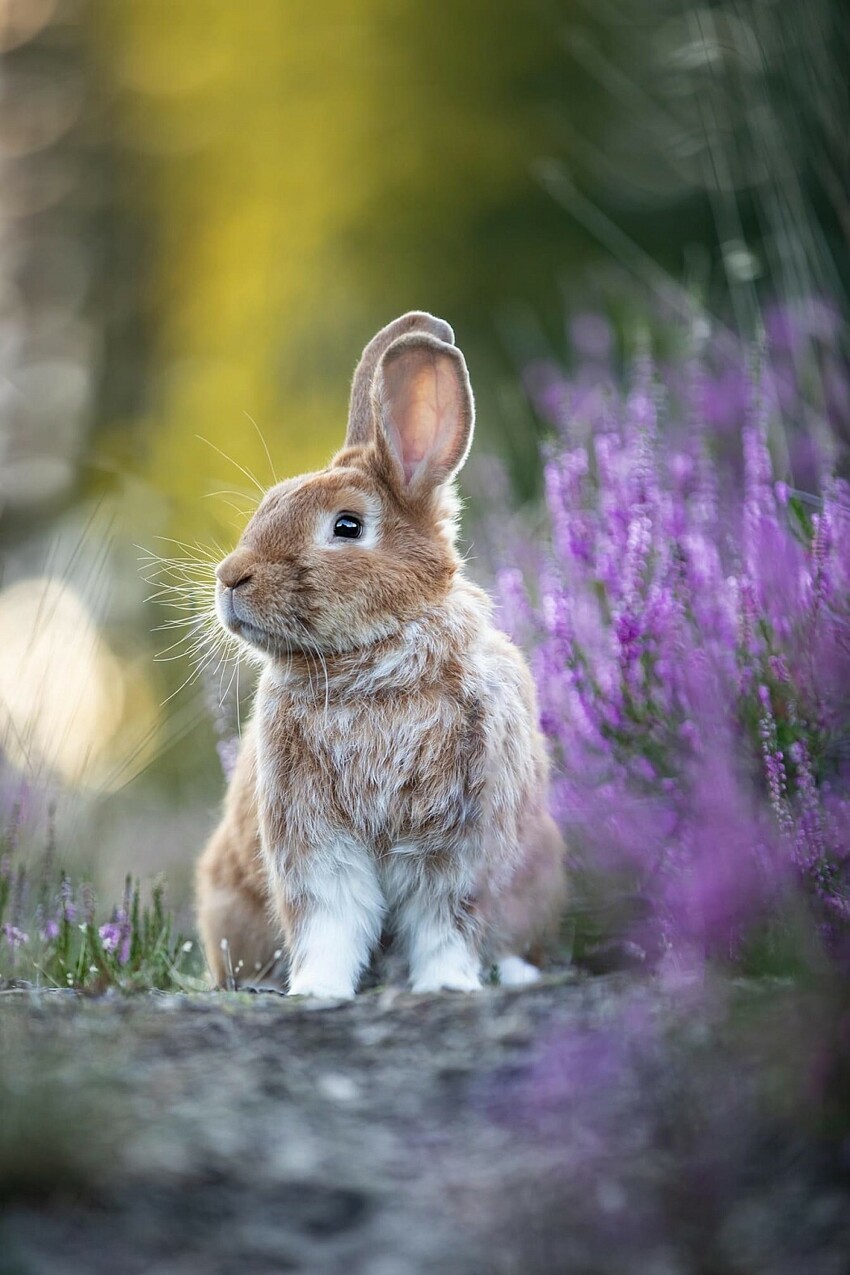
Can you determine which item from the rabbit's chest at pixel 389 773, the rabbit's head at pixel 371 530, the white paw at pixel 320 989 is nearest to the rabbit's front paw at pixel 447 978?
the white paw at pixel 320 989

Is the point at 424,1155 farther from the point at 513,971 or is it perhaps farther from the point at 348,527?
the point at 348,527

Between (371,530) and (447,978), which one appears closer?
(447,978)

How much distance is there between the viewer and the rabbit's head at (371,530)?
3.51 m

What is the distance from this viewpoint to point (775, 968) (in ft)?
9.27

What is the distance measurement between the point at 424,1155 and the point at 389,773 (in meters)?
1.29

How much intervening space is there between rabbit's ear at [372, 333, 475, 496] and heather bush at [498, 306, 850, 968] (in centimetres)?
44

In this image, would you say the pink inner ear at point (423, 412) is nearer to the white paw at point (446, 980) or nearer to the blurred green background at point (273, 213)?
the white paw at point (446, 980)

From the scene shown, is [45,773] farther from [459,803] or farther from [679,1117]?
[679,1117]

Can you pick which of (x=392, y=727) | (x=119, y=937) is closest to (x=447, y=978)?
(x=392, y=727)

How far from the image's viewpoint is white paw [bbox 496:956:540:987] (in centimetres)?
363

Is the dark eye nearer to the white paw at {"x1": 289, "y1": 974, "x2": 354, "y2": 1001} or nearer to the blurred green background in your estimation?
the white paw at {"x1": 289, "y1": 974, "x2": 354, "y2": 1001}

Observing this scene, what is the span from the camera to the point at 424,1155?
224 centimetres

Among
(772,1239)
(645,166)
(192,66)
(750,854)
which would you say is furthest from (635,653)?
(192,66)

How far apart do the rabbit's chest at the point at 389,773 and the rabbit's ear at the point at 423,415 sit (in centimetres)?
64
